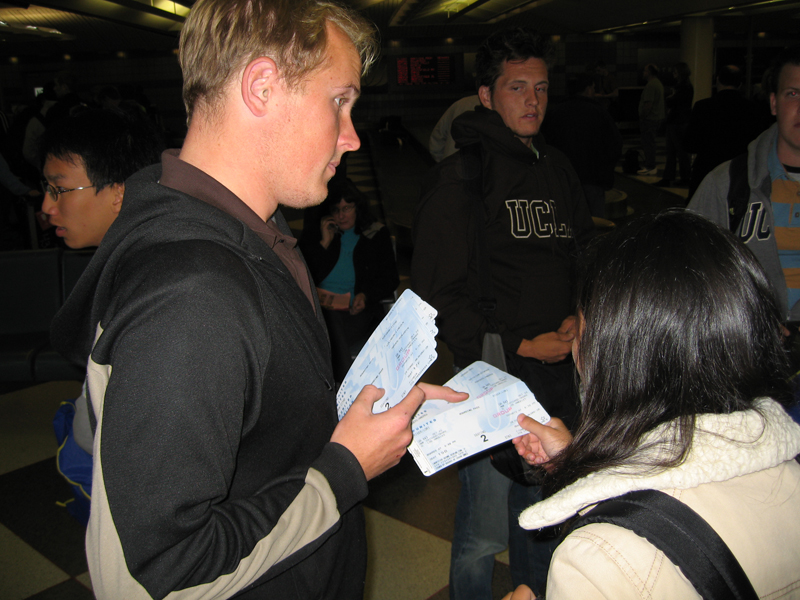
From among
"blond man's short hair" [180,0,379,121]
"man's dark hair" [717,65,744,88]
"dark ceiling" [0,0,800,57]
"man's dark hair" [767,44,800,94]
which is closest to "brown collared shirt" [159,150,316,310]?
"blond man's short hair" [180,0,379,121]

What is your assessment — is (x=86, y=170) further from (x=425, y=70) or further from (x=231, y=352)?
(x=425, y=70)

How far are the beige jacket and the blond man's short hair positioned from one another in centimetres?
81

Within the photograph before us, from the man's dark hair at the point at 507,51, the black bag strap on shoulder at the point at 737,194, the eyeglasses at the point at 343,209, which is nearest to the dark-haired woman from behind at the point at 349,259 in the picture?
the eyeglasses at the point at 343,209

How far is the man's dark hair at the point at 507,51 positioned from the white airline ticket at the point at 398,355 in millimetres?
1272

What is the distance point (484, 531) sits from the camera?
5.66ft

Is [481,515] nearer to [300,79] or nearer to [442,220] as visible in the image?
[442,220]

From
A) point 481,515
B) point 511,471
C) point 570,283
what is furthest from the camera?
point 570,283

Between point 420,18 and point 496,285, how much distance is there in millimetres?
19264

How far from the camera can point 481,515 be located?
1.73 metres

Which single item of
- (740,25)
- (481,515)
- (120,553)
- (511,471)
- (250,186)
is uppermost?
(740,25)

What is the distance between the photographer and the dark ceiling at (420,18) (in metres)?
12.9

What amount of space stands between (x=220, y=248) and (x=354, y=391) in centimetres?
44

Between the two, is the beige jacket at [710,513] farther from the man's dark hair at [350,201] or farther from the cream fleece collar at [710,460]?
the man's dark hair at [350,201]

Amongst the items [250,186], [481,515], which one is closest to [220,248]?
[250,186]
